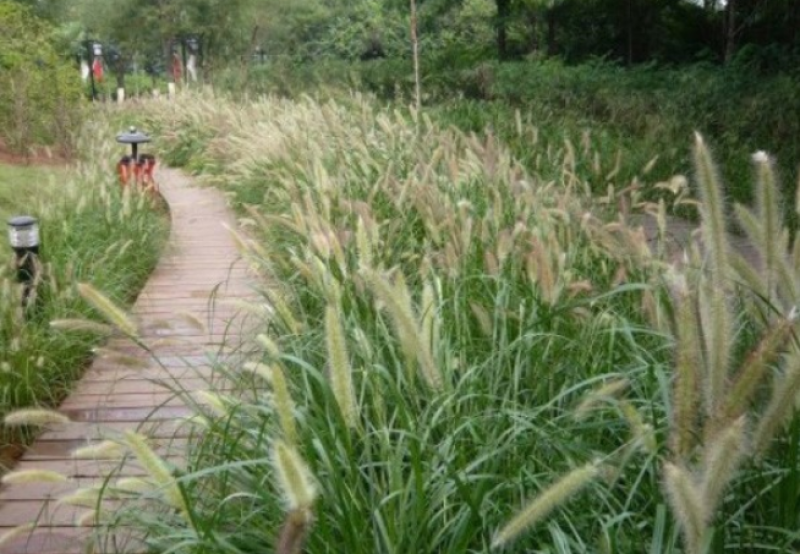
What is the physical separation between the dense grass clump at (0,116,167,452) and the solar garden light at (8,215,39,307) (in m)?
0.08

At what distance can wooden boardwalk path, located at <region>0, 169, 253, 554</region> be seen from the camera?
10.9 ft

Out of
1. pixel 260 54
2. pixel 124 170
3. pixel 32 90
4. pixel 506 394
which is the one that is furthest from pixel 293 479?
pixel 260 54

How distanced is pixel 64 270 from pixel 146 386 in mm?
1442

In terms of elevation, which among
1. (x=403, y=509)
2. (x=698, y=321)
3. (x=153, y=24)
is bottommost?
(x=403, y=509)

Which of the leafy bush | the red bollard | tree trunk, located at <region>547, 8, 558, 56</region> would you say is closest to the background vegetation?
the red bollard

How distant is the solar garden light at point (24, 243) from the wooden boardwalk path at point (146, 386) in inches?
24.5

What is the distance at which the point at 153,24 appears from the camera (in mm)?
30703

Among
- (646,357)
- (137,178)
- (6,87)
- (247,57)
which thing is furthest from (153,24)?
(646,357)

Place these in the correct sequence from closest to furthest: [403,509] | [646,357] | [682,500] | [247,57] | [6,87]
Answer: [682,500] < [403,509] < [646,357] < [6,87] < [247,57]

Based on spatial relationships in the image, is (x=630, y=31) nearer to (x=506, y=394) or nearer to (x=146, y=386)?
(x=146, y=386)

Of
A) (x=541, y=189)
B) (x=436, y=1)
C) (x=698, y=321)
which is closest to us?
(x=698, y=321)

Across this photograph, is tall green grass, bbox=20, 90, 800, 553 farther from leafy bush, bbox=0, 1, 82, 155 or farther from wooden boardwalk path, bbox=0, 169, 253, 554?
leafy bush, bbox=0, 1, 82, 155

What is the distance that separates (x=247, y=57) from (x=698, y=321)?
29418 millimetres

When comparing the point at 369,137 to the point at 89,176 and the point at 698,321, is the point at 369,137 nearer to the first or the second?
the point at 89,176
